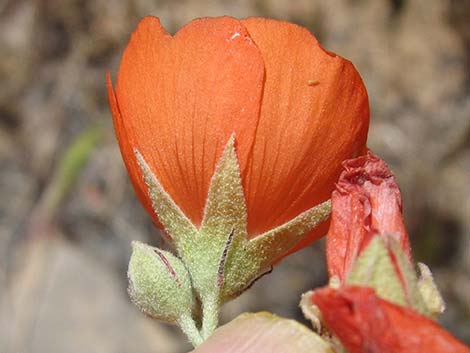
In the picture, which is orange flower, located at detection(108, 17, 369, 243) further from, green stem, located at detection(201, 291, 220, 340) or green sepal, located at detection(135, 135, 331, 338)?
green stem, located at detection(201, 291, 220, 340)

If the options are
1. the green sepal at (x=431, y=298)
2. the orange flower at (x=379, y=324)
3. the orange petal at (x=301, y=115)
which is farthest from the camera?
the orange petal at (x=301, y=115)

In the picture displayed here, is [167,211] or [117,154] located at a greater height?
[167,211]

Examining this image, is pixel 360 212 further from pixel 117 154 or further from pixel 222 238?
pixel 117 154

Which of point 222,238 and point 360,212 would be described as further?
point 222,238

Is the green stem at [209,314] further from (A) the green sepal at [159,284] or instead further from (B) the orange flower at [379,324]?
(B) the orange flower at [379,324]

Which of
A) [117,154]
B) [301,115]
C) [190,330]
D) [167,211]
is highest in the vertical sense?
[301,115]

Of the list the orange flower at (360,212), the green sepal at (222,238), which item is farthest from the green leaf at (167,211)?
the orange flower at (360,212)

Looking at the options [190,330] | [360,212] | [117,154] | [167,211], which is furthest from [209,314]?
[117,154]

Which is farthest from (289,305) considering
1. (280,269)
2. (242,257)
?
(242,257)
